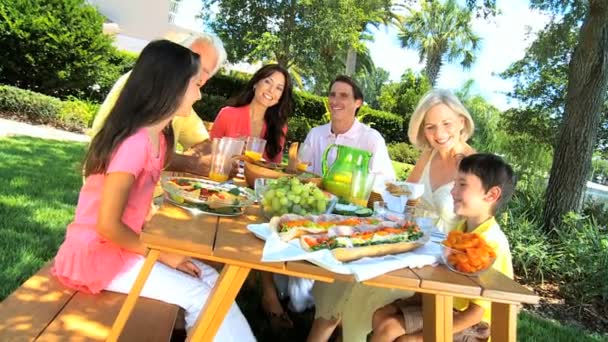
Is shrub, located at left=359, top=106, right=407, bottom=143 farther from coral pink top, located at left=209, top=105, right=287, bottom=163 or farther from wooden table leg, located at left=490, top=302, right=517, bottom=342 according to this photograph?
wooden table leg, located at left=490, top=302, right=517, bottom=342

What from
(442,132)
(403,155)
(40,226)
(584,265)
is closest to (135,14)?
(403,155)

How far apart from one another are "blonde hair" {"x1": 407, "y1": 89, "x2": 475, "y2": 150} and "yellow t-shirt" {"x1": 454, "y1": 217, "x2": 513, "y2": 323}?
1219 mm

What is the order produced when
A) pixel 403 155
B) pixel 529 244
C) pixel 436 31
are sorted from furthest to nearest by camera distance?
pixel 436 31
pixel 403 155
pixel 529 244

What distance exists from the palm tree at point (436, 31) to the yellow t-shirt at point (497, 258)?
30179mm

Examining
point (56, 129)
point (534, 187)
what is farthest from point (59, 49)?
point (534, 187)

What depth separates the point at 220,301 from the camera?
5.46 ft

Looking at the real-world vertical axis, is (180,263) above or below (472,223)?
below

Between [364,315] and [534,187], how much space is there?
5482 millimetres

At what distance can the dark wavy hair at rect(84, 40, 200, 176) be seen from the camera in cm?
210

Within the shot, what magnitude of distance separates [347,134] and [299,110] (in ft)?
44.7

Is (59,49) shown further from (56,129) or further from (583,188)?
(583,188)

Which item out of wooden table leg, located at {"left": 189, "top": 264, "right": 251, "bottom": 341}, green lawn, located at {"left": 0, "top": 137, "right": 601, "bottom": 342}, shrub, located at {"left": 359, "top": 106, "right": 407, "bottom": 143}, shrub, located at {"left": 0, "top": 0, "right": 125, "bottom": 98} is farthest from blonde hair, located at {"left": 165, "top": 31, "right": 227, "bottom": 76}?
shrub, located at {"left": 359, "top": 106, "right": 407, "bottom": 143}

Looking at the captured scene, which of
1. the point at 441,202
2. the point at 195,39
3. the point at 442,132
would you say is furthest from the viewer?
the point at 195,39

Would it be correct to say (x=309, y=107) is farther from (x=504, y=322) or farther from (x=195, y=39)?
(x=504, y=322)
